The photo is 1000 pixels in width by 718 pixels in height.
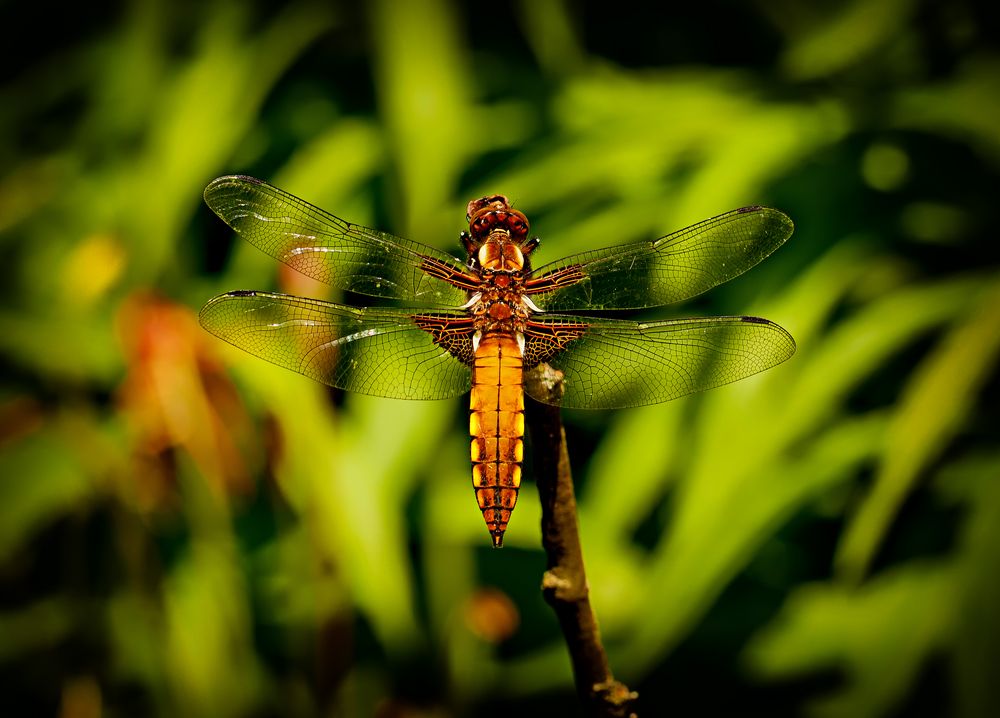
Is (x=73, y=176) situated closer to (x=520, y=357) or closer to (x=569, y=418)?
(x=569, y=418)

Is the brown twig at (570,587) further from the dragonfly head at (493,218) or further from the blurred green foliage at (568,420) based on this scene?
the blurred green foliage at (568,420)

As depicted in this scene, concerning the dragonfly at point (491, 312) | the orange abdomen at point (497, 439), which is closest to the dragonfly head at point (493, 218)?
the dragonfly at point (491, 312)

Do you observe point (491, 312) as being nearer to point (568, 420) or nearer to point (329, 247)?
point (329, 247)

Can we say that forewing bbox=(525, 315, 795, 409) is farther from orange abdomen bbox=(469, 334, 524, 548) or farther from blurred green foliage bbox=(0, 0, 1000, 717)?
blurred green foliage bbox=(0, 0, 1000, 717)

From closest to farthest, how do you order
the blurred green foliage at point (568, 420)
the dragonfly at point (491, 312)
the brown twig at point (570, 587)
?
the brown twig at point (570, 587) < the dragonfly at point (491, 312) < the blurred green foliage at point (568, 420)

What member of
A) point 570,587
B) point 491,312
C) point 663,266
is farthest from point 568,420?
point 570,587

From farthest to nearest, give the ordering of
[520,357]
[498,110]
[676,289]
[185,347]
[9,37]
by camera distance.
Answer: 1. [9,37]
2. [498,110]
3. [185,347]
4. [676,289]
5. [520,357]

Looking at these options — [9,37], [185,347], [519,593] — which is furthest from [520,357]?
[9,37]
